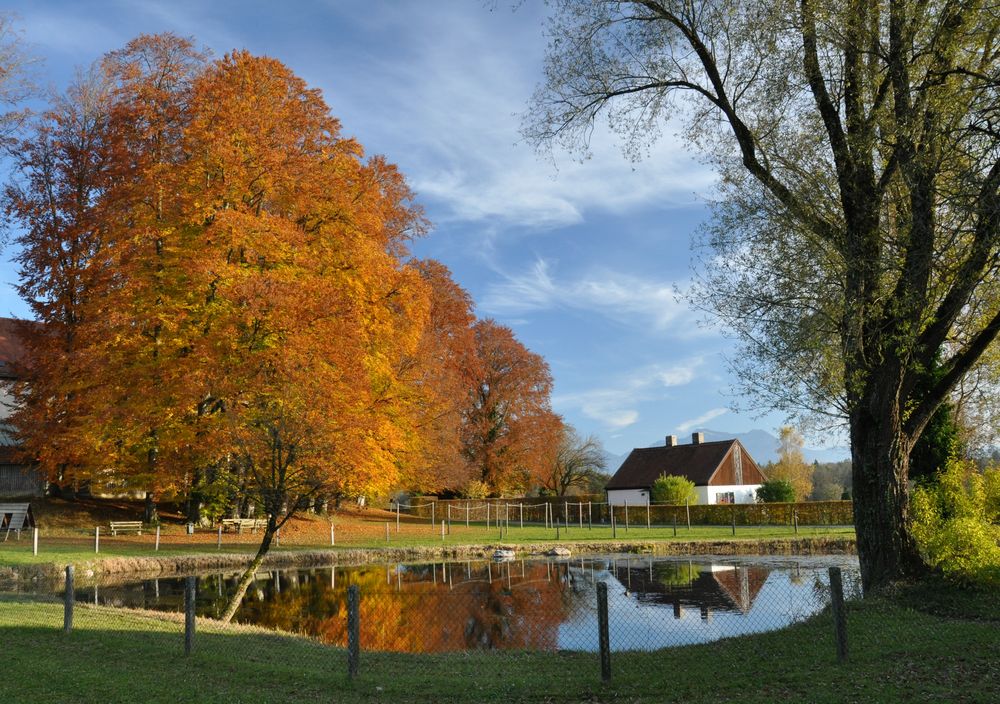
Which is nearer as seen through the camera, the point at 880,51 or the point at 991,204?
the point at 991,204

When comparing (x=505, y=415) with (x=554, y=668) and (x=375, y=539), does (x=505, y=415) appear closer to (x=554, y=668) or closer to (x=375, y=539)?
(x=375, y=539)

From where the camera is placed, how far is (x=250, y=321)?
2222 centimetres

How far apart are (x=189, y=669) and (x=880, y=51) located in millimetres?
12623

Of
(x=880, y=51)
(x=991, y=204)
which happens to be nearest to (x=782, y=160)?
(x=880, y=51)

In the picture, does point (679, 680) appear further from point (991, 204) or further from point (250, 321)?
point (250, 321)

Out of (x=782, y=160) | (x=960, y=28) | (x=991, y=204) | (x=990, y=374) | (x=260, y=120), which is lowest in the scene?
(x=990, y=374)

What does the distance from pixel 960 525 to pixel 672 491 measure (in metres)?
35.9

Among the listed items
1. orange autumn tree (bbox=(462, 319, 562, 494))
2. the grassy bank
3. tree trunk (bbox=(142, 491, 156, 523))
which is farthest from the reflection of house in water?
orange autumn tree (bbox=(462, 319, 562, 494))

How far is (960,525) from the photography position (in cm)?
1115

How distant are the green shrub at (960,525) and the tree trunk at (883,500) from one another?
0.40 m

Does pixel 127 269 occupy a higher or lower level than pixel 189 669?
higher

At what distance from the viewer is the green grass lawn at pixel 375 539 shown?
23453mm

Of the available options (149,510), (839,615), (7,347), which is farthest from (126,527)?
(839,615)

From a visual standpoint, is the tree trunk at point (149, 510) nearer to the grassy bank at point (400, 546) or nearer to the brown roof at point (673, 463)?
the grassy bank at point (400, 546)
